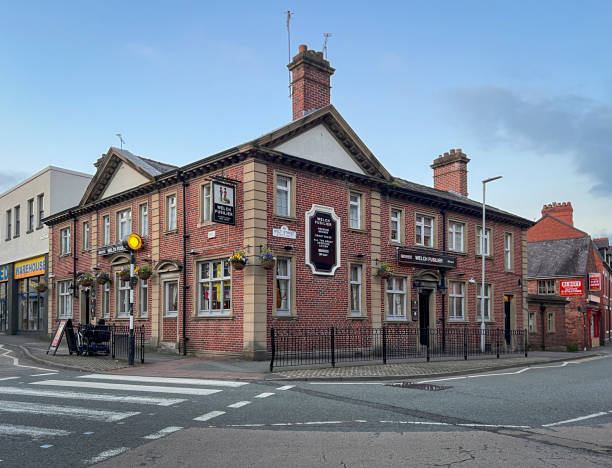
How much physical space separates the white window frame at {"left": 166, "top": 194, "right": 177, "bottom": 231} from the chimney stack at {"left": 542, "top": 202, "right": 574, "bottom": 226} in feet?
130

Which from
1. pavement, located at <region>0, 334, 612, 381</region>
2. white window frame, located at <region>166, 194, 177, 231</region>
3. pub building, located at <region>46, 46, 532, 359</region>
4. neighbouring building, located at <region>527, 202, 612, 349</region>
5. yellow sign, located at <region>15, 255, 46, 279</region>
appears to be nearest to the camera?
pavement, located at <region>0, 334, 612, 381</region>

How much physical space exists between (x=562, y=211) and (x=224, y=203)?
42189 millimetres

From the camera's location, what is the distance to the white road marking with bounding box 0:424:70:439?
7523 mm

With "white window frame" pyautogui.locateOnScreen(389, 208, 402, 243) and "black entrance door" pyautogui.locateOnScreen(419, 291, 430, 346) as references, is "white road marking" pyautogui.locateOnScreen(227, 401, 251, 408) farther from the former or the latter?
"black entrance door" pyautogui.locateOnScreen(419, 291, 430, 346)

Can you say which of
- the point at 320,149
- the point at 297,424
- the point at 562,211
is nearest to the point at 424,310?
the point at 320,149

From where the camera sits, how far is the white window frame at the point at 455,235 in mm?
27219

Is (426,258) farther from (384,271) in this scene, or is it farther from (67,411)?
(67,411)

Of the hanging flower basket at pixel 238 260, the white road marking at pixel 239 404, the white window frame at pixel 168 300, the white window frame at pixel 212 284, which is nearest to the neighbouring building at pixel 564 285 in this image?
the white window frame at pixel 212 284

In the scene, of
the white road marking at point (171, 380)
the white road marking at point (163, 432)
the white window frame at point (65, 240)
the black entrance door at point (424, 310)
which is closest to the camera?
the white road marking at point (163, 432)

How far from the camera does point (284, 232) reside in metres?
19.6

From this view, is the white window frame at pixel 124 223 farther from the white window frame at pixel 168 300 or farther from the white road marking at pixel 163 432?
the white road marking at pixel 163 432

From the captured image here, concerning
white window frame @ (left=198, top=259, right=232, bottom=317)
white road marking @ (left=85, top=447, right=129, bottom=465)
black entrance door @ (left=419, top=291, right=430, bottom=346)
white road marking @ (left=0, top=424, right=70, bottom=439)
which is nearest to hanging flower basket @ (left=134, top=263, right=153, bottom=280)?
white window frame @ (left=198, top=259, right=232, bottom=317)

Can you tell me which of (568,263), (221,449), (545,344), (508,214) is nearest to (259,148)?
(221,449)

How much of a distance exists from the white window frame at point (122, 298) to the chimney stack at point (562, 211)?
40.0 metres
